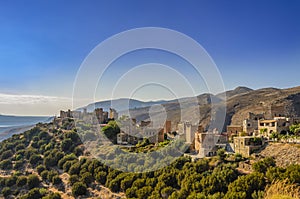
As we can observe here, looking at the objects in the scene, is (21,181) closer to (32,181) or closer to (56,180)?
(32,181)

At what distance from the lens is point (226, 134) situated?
87.3ft

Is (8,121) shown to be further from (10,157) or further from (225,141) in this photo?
(225,141)

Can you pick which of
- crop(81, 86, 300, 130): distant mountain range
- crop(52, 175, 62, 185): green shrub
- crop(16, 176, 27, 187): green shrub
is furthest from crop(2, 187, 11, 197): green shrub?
crop(81, 86, 300, 130): distant mountain range

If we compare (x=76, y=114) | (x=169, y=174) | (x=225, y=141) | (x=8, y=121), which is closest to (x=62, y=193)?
(x=169, y=174)

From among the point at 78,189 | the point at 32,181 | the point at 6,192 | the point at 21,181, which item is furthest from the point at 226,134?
the point at 6,192

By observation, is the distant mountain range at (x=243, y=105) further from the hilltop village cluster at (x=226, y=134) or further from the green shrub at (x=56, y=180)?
the green shrub at (x=56, y=180)

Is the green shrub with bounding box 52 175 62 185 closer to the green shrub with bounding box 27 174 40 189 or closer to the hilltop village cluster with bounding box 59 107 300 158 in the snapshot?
the green shrub with bounding box 27 174 40 189

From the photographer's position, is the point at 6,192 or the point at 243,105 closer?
the point at 6,192

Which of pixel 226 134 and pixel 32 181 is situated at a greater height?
pixel 226 134

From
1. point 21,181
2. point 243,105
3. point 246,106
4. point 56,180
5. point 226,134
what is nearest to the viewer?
point 226,134

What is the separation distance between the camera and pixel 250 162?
60.7 ft

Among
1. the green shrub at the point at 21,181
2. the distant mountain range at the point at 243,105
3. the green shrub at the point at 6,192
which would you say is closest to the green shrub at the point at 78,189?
the green shrub at the point at 21,181

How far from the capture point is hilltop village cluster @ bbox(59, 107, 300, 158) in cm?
2087

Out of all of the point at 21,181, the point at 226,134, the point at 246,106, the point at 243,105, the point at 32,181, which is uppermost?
the point at 243,105
